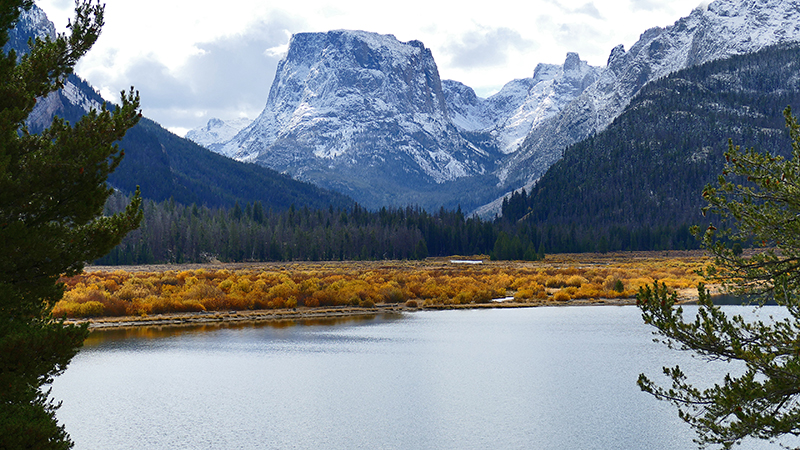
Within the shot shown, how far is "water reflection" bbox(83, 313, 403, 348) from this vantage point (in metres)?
47.2

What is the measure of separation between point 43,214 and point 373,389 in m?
19.3

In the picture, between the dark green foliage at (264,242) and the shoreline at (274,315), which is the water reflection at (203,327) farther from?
the dark green foliage at (264,242)

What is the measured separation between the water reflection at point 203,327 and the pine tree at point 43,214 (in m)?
32.3

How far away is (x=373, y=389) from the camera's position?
3052 centimetres

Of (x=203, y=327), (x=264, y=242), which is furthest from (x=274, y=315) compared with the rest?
(x=264, y=242)

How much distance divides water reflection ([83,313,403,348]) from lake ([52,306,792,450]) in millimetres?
473

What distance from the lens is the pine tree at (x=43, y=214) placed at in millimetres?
12688

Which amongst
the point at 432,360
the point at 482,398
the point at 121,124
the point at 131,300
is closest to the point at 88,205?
the point at 121,124

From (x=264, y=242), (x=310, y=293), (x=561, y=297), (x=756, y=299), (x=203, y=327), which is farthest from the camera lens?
(x=264, y=242)

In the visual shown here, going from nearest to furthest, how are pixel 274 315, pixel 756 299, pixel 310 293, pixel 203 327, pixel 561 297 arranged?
pixel 756 299 → pixel 203 327 → pixel 274 315 → pixel 310 293 → pixel 561 297

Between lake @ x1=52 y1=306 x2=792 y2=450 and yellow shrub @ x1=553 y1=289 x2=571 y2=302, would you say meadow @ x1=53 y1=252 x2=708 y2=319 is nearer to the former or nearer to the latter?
yellow shrub @ x1=553 y1=289 x2=571 y2=302

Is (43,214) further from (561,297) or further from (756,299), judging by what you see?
(561,297)

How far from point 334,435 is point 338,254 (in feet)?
503

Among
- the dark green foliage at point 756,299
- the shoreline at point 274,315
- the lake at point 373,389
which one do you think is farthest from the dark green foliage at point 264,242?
the dark green foliage at point 756,299
